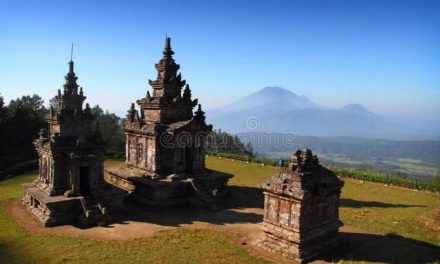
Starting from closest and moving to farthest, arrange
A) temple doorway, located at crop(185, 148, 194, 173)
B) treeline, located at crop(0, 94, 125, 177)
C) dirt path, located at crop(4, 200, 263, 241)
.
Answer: dirt path, located at crop(4, 200, 263, 241), temple doorway, located at crop(185, 148, 194, 173), treeline, located at crop(0, 94, 125, 177)

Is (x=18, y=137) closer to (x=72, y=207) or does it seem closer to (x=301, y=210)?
(x=72, y=207)

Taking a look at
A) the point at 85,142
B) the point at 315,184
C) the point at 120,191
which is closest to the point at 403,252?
the point at 315,184

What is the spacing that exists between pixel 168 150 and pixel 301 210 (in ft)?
43.5

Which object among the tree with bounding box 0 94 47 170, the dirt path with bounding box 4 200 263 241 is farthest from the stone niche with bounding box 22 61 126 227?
the tree with bounding box 0 94 47 170

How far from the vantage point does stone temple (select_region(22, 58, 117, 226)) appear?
21.9 m

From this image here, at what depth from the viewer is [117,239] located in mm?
19328

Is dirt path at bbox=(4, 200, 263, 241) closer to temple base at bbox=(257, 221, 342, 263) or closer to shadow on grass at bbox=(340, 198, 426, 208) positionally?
temple base at bbox=(257, 221, 342, 263)

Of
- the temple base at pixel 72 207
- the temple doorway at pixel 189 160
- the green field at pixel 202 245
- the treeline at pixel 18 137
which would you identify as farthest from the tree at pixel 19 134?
the temple doorway at pixel 189 160

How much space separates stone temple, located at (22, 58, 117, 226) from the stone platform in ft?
9.71

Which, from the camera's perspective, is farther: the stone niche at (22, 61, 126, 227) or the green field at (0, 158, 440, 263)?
the stone niche at (22, 61, 126, 227)

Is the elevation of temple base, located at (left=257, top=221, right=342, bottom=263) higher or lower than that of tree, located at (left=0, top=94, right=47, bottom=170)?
lower

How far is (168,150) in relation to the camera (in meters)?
27.8

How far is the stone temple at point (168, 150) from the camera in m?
26.5

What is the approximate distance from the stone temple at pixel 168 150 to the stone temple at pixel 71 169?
3.65 m
